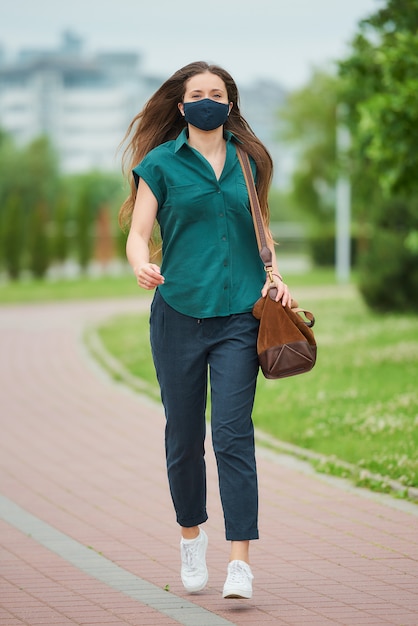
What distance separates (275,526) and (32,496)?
5.02 ft

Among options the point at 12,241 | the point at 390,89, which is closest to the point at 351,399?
the point at 390,89

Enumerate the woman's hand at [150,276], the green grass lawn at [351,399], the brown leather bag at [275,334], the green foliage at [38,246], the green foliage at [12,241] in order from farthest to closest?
the green foliage at [38,246] → the green foliage at [12,241] → the green grass lawn at [351,399] → the brown leather bag at [275,334] → the woman's hand at [150,276]

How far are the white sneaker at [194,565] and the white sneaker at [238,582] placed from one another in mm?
218

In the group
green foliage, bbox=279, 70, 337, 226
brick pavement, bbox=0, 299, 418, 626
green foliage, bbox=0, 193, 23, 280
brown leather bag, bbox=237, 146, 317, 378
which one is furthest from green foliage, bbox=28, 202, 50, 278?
brown leather bag, bbox=237, 146, 317, 378

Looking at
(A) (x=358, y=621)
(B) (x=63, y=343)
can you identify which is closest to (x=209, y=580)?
(A) (x=358, y=621)

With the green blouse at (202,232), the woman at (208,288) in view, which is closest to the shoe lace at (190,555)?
the woman at (208,288)

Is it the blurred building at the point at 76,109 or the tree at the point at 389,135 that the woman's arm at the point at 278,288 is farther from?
the blurred building at the point at 76,109

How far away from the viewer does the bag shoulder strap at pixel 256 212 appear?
15.0 ft

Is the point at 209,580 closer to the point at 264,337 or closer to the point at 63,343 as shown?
the point at 264,337

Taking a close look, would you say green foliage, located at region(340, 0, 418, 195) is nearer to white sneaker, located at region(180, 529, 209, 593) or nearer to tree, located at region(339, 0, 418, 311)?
tree, located at region(339, 0, 418, 311)

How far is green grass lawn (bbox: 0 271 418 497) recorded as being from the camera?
25.2 feet

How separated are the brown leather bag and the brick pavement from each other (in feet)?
2.84

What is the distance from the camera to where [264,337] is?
4.55 meters

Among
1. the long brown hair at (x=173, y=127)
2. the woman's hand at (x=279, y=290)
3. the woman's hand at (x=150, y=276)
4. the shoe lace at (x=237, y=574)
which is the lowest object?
the shoe lace at (x=237, y=574)
